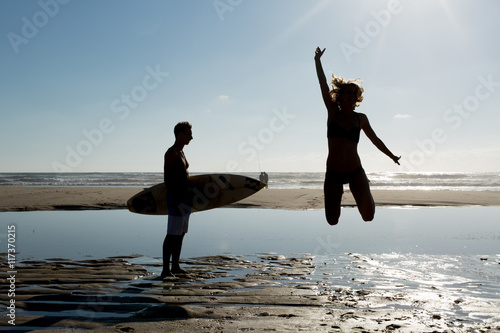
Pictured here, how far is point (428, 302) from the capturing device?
16.8 feet

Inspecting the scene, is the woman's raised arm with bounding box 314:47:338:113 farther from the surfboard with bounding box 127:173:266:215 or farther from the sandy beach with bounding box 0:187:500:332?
the surfboard with bounding box 127:173:266:215

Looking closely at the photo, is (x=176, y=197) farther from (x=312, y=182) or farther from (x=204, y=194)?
(x=312, y=182)

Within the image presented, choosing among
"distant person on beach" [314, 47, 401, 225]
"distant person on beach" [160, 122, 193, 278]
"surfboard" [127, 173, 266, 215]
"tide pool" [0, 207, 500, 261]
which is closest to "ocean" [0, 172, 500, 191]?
"tide pool" [0, 207, 500, 261]

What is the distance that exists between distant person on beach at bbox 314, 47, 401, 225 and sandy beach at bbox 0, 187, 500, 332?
3.56ft

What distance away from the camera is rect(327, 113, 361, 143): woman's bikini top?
6.13 meters

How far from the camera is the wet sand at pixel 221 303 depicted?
4.32m

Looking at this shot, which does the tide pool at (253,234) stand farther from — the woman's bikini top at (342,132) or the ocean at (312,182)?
the ocean at (312,182)

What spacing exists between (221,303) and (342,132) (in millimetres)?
2758

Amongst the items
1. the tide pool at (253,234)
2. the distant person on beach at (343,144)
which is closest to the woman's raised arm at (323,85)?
the distant person on beach at (343,144)

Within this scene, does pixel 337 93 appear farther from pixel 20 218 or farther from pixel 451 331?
pixel 20 218

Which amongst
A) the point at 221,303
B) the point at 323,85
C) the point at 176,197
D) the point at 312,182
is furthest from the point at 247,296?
the point at 312,182

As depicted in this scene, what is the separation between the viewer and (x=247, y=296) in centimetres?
541

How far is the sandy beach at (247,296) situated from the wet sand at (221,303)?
1 centimetres

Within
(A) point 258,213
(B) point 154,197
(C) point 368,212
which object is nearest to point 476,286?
(C) point 368,212
